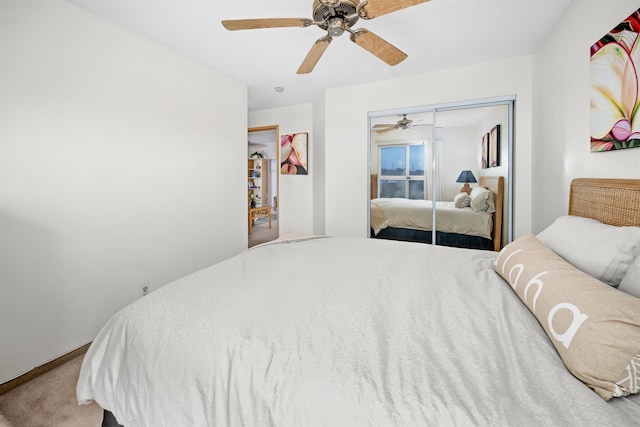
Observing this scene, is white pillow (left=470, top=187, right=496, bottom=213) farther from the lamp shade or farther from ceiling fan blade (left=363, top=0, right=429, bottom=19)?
ceiling fan blade (left=363, top=0, right=429, bottom=19)

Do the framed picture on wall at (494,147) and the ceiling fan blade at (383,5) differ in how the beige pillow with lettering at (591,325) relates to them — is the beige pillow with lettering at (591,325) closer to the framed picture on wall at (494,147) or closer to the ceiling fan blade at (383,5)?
the ceiling fan blade at (383,5)

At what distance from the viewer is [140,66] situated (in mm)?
2363

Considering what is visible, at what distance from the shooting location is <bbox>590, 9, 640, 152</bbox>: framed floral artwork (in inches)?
54.1

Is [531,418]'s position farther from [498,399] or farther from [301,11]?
[301,11]

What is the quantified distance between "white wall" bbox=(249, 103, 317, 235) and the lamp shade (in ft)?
6.83

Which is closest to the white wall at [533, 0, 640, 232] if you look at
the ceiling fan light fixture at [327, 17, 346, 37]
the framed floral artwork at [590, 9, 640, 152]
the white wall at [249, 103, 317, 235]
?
the framed floral artwork at [590, 9, 640, 152]

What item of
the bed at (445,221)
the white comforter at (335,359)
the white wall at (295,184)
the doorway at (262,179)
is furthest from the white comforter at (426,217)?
the doorway at (262,179)

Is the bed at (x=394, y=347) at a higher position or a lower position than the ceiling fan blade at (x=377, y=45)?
lower

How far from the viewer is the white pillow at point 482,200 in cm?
303

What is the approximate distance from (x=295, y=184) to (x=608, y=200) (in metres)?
3.73

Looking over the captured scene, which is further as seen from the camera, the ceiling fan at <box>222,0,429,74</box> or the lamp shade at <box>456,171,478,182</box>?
the lamp shade at <box>456,171,478,182</box>

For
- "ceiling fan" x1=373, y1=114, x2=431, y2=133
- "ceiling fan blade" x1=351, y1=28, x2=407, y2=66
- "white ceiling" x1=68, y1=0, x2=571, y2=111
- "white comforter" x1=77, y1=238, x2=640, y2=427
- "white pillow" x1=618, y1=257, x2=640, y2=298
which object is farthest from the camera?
"ceiling fan" x1=373, y1=114, x2=431, y2=133

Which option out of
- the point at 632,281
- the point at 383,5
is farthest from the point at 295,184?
the point at 632,281

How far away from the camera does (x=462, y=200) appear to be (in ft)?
10.5
